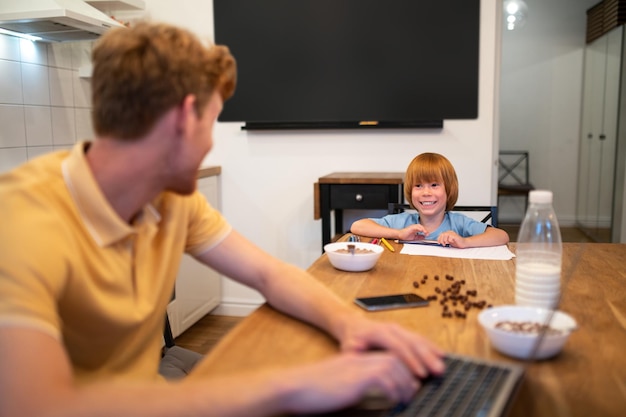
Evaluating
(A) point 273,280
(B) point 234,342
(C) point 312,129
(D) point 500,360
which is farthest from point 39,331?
(C) point 312,129

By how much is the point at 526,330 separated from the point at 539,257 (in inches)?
13.6

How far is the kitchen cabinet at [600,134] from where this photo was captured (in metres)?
5.00

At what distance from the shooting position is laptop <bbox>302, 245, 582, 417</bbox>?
2.41 ft

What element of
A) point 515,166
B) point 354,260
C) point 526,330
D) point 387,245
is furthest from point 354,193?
point 515,166

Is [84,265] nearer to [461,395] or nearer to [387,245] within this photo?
[461,395]

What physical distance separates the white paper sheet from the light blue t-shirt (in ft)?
0.87

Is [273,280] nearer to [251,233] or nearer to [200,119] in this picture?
[200,119]

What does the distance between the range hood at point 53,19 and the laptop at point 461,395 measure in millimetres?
2076

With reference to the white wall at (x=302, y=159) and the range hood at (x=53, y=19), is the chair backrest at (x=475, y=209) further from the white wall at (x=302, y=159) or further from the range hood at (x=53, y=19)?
the range hood at (x=53, y=19)

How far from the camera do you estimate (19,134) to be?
262 cm

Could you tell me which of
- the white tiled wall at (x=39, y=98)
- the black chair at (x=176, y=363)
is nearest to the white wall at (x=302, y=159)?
the white tiled wall at (x=39, y=98)

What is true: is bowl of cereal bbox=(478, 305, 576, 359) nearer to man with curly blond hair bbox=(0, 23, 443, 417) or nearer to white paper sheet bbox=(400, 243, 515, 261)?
man with curly blond hair bbox=(0, 23, 443, 417)

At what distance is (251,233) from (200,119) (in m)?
2.60

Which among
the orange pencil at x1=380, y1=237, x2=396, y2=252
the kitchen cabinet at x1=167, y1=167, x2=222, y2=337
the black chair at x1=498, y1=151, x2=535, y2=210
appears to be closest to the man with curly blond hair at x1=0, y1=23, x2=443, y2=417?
the orange pencil at x1=380, y1=237, x2=396, y2=252
